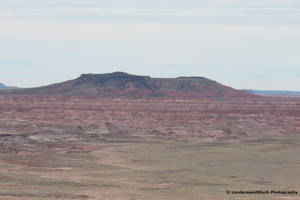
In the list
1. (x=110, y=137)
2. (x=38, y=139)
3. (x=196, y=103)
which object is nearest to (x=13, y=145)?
(x=38, y=139)

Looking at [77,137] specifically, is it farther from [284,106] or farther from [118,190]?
[284,106]

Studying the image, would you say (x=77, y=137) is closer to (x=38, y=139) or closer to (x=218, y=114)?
(x=38, y=139)

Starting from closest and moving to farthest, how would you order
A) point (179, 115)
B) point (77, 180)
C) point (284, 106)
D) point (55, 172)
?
point (77, 180) < point (55, 172) < point (179, 115) < point (284, 106)

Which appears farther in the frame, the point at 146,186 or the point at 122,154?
the point at 122,154

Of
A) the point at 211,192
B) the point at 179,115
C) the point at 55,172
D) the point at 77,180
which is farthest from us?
the point at 179,115

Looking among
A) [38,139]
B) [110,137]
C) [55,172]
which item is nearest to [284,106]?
[110,137]

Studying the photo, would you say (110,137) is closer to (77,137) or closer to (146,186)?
(77,137)

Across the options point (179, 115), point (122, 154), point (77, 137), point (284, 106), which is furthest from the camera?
point (284, 106)

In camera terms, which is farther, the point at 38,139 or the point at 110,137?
the point at 110,137

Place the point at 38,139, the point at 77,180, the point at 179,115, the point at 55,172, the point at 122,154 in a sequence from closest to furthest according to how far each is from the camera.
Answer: the point at 77,180
the point at 55,172
the point at 122,154
the point at 38,139
the point at 179,115
